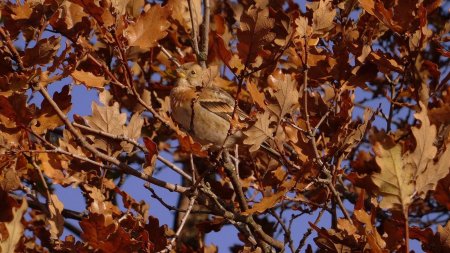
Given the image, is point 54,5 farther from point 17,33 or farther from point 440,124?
point 440,124

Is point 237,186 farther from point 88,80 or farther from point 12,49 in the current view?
point 12,49

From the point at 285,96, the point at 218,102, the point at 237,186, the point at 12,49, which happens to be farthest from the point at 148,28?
the point at 218,102

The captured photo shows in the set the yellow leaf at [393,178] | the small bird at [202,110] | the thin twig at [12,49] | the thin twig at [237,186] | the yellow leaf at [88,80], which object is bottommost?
the yellow leaf at [393,178]

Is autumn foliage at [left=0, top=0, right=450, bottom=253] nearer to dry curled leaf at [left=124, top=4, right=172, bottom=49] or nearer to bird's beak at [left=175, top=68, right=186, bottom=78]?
dry curled leaf at [left=124, top=4, right=172, bottom=49]

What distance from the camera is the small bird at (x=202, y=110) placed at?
15.2 ft

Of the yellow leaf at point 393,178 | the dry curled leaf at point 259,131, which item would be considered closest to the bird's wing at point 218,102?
the dry curled leaf at point 259,131

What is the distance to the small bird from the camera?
182 inches

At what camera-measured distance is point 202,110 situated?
4.87 metres

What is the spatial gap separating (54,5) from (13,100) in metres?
0.41

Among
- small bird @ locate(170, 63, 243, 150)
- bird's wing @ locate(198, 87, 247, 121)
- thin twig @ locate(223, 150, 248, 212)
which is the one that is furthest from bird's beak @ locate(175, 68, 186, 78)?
thin twig @ locate(223, 150, 248, 212)

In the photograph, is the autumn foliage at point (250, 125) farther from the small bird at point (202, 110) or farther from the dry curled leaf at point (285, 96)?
the small bird at point (202, 110)

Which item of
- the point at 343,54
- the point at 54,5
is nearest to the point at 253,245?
the point at 343,54

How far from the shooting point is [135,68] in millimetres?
4703

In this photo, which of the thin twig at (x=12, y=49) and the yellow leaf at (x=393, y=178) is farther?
the thin twig at (x=12, y=49)
